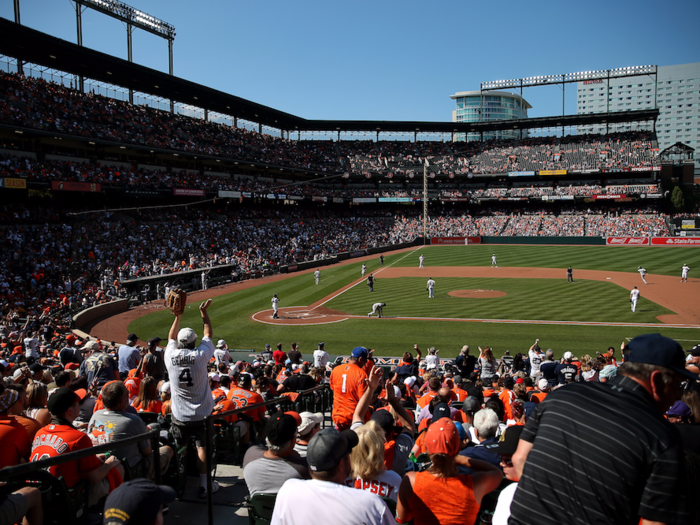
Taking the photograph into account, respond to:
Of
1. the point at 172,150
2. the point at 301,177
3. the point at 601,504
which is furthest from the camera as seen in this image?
the point at 301,177

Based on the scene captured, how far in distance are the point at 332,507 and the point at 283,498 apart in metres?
0.35

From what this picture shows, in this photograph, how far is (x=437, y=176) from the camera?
83312mm

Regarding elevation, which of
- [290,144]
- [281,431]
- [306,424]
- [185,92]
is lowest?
[306,424]

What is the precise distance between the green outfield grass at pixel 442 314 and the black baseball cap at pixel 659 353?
18044mm

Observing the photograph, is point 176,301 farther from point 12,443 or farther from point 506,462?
point 506,462

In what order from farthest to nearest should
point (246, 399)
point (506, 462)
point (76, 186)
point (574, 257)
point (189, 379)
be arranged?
1. point (574, 257)
2. point (76, 186)
3. point (246, 399)
4. point (189, 379)
5. point (506, 462)

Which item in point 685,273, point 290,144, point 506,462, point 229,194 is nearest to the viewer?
point 506,462

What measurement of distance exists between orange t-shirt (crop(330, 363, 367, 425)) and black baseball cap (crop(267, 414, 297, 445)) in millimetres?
2561

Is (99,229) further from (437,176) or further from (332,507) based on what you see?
(437,176)

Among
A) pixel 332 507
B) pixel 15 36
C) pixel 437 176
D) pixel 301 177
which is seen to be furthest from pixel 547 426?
pixel 437 176

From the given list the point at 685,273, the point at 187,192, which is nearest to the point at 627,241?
the point at 685,273

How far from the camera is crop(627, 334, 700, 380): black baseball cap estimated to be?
2.57 meters

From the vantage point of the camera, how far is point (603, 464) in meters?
2.37

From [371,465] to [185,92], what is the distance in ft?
202
